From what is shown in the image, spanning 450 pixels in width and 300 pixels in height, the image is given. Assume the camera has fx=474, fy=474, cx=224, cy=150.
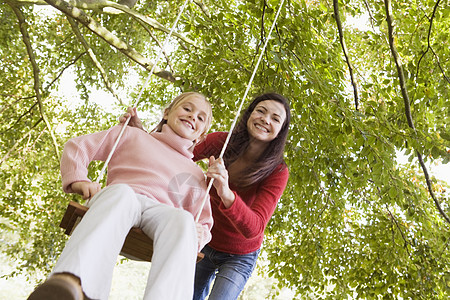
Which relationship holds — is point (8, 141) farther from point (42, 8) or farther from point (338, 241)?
point (338, 241)

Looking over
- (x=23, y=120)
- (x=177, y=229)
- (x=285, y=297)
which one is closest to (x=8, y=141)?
(x=23, y=120)

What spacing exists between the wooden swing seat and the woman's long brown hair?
2.38 ft

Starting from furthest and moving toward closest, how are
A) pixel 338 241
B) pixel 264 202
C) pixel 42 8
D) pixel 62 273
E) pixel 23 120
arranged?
pixel 42 8 → pixel 23 120 → pixel 338 241 → pixel 264 202 → pixel 62 273

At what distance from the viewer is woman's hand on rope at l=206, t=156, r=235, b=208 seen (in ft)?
6.03

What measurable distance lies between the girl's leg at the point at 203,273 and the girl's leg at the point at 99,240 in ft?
3.14

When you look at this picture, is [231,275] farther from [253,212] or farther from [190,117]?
[190,117]

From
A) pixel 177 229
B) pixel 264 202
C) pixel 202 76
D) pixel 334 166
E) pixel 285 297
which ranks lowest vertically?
pixel 285 297

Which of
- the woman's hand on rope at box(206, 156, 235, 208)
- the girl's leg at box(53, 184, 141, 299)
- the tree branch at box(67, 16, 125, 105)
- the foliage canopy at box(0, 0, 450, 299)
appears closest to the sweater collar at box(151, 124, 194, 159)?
the woman's hand on rope at box(206, 156, 235, 208)

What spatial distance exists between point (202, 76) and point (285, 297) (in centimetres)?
1559

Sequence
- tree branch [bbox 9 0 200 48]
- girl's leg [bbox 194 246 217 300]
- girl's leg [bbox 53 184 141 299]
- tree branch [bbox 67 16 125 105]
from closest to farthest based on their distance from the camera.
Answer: girl's leg [bbox 53 184 141 299] → girl's leg [bbox 194 246 217 300] → tree branch [bbox 9 0 200 48] → tree branch [bbox 67 16 125 105]

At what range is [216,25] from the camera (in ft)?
12.1

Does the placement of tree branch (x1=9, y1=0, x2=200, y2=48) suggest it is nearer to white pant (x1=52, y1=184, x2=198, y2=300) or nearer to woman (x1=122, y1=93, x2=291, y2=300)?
woman (x1=122, y1=93, x2=291, y2=300)

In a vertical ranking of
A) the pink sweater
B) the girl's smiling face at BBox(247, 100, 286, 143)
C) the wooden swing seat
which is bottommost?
the wooden swing seat

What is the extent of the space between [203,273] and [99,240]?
1.20m
